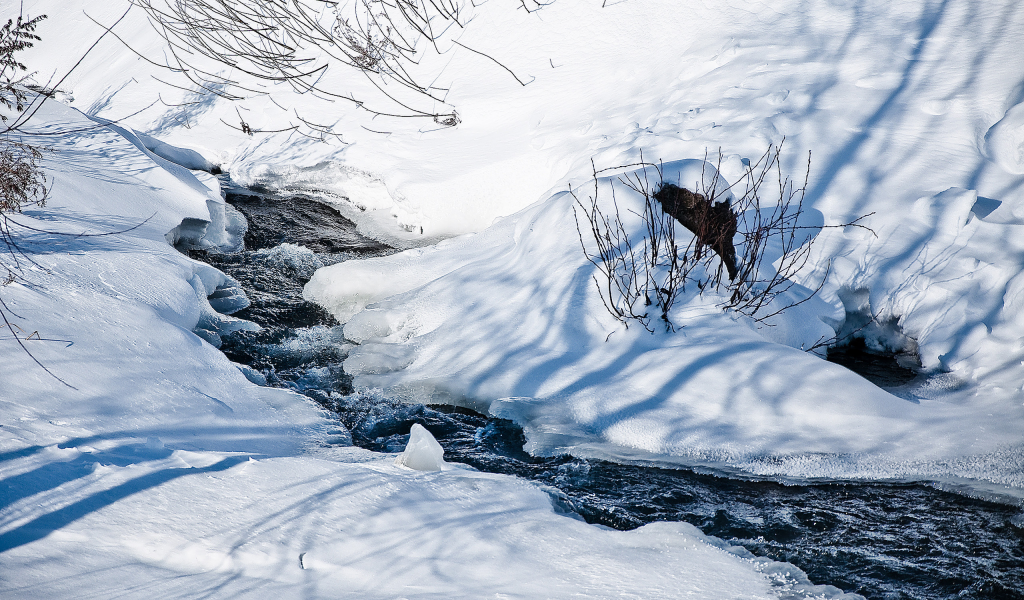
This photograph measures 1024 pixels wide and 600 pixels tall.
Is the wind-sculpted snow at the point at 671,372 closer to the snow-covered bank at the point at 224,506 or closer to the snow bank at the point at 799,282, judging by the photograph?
the snow bank at the point at 799,282

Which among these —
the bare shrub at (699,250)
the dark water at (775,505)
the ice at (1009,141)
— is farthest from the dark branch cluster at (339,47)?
the ice at (1009,141)

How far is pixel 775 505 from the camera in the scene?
308cm

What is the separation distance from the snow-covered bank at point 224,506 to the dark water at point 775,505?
236mm

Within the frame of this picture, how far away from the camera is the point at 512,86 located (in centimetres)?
709

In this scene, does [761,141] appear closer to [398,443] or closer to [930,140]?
[930,140]

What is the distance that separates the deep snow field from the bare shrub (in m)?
0.13

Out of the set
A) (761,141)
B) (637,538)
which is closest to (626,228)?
(761,141)

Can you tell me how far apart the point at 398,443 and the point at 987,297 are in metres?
3.70

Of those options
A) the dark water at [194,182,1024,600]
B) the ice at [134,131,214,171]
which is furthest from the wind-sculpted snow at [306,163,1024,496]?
the ice at [134,131,214,171]

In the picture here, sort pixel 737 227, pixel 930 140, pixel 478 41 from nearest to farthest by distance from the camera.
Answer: pixel 737 227
pixel 930 140
pixel 478 41

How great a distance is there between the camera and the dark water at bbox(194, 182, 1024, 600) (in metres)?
2.67

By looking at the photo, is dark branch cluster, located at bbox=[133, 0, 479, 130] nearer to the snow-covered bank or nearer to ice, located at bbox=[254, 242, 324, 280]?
ice, located at bbox=[254, 242, 324, 280]

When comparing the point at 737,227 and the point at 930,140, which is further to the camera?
the point at 930,140

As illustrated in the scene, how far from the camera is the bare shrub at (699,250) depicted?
3.97 m
